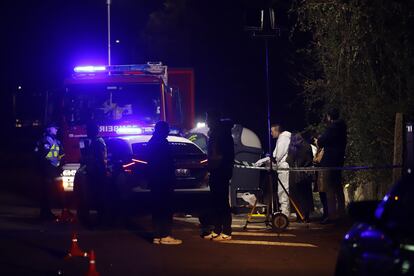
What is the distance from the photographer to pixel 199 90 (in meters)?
34.9

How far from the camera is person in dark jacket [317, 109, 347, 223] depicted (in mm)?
13859

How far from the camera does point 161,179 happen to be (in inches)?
459

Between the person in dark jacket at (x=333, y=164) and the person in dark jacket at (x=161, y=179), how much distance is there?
10.9 feet

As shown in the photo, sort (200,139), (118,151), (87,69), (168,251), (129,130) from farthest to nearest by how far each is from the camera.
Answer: (87,69) < (200,139) < (129,130) < (118,151) < (168,251)

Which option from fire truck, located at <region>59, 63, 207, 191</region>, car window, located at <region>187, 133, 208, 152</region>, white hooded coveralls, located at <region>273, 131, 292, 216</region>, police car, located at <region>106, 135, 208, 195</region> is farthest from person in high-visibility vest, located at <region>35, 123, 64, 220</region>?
white hooded coveralls, located at <region>273, 131, 292, 216</region>

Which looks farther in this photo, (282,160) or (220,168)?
(282,160)

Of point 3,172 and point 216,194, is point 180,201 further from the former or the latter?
point 3,172

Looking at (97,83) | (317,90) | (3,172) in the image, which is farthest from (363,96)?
(3,172)

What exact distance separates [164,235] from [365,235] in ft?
20.6

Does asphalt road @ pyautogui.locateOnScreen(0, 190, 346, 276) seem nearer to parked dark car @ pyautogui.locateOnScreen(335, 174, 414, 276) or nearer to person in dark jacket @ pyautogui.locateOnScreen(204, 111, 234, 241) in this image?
person in dark jacket @ pyautogui.locateOnScreen(204, 111, 234, 241)

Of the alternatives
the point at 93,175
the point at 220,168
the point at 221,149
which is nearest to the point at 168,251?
the point at 220,168

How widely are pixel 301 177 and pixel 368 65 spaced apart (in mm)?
2269

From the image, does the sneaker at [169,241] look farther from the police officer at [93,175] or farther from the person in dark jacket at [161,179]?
the police officer at [93,175]

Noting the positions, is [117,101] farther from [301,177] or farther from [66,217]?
[301,177]
